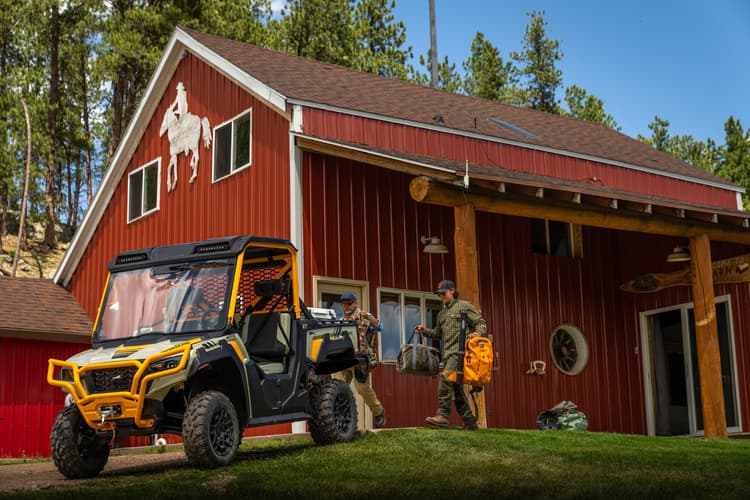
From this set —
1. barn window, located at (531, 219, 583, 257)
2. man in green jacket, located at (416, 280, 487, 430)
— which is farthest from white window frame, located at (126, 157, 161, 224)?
man in green jacket, located at (416, 280, 487, 430)

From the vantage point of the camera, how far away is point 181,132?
20422 mm

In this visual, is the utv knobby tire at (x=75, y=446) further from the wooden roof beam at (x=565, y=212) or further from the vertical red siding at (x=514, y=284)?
the vertical red siding at (x=514, y=284)

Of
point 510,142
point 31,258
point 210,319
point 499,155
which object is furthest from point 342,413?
point 31,258

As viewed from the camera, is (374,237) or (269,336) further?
(374,237)

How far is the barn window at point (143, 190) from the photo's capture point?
2116 cm

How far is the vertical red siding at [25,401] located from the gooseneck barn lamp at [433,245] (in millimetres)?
8472

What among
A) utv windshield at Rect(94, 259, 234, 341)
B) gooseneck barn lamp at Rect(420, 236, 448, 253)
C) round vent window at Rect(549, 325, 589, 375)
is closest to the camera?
utv windshield at Rect(94, 259, 234, 341)

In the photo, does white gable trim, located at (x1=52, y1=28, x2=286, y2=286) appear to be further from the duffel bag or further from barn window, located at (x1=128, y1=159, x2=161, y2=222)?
the duffel bag

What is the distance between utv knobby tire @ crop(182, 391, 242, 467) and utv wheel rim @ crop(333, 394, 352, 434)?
1.60 meters

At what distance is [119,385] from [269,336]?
1821mm

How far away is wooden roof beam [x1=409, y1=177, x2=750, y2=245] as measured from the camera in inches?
520

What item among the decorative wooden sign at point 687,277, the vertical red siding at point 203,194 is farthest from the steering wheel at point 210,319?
the decorative wooden sign at point 687,277

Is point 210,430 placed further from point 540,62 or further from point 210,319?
point 540,62

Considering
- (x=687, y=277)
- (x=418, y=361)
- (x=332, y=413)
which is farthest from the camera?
(x=687, y=277)
